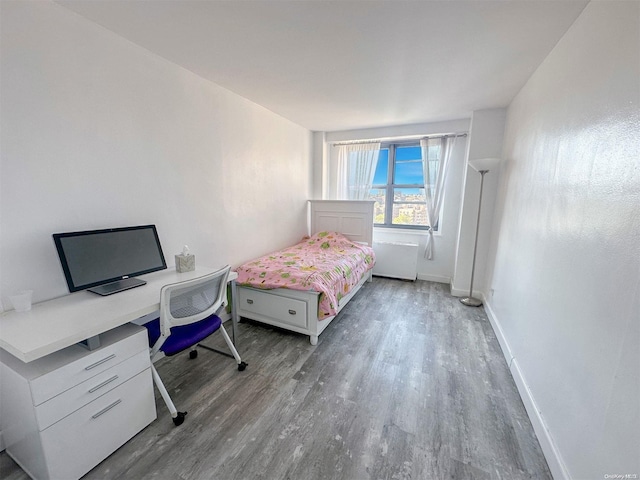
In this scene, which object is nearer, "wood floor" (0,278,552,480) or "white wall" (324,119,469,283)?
"wood floor" (0,278,552,480)

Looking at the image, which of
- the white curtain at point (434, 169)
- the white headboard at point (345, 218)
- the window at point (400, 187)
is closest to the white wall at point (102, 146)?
the white headboard at point (345, 218)

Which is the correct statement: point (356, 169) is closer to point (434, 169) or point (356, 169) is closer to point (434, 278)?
point (434, 169)

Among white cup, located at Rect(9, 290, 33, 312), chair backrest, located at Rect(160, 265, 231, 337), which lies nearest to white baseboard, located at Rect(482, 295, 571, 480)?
chair backrest, located at Rect(160, 265, 231, 337)

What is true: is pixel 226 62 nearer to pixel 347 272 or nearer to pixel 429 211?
pixel 347 272

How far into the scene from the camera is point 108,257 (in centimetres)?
164

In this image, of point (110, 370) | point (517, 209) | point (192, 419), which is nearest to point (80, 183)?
point (110, 370)

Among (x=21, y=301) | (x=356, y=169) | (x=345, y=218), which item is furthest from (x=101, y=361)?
(x=356, y=169)

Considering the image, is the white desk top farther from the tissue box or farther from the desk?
the tissue box

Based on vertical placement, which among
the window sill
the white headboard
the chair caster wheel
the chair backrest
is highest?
the white headboard

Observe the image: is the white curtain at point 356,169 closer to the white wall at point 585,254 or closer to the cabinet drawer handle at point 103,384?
the white wall at point 585,254

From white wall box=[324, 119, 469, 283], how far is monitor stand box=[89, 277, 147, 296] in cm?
335

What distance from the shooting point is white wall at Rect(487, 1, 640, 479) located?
0.96 metres

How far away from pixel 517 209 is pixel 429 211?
5.34 feet

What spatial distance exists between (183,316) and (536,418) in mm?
2122
